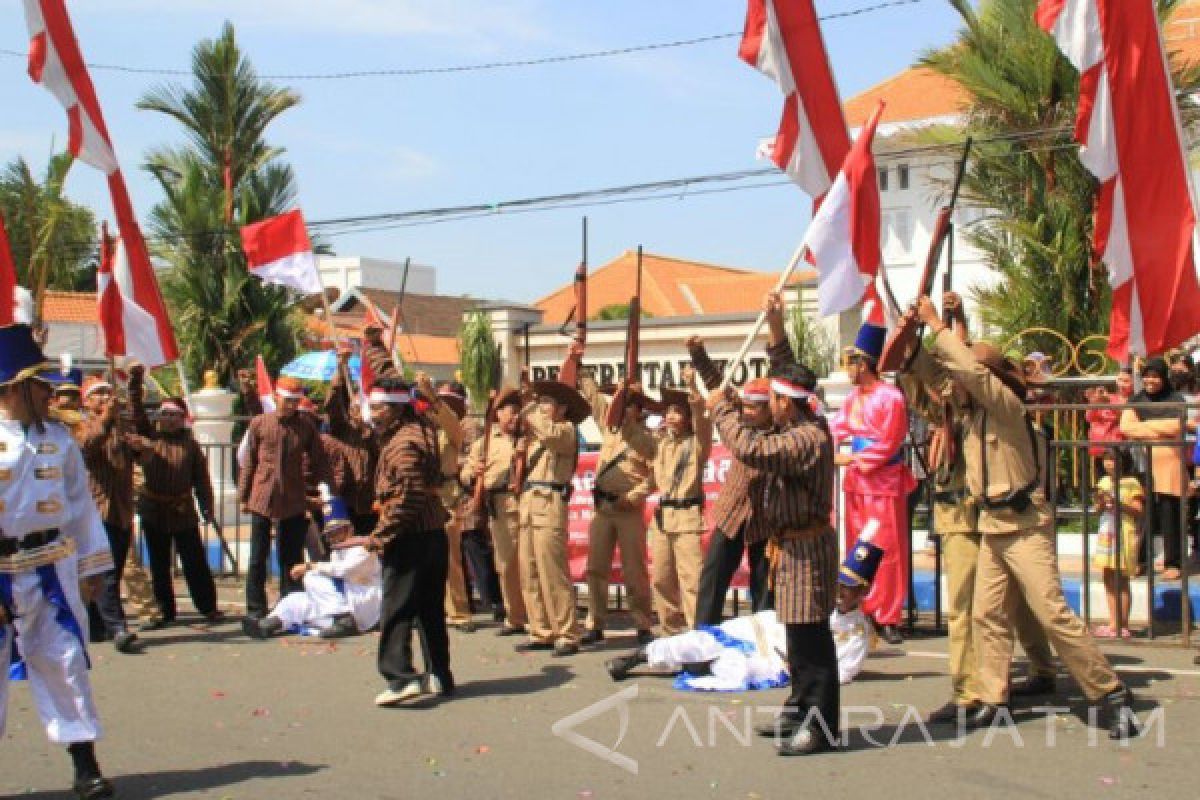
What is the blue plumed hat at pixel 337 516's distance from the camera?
1133 centimetres

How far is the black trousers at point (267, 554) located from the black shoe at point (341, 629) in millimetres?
313

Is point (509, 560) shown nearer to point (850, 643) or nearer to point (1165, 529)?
point (850, 643)

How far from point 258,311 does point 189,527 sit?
15.1 m

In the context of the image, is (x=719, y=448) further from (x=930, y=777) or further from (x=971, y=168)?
(x=971, y=168)

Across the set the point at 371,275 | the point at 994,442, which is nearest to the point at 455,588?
the point at 994,442

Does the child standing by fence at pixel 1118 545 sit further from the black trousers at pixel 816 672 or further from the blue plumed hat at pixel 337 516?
the blue plumed hat at pixel 337 516

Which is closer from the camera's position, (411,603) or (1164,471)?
(411,603)

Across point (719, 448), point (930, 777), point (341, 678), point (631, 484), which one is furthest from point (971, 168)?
point (930, 777)

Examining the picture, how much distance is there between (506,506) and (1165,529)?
14.9 feet

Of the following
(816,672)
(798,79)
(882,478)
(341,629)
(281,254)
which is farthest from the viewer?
(281,254)

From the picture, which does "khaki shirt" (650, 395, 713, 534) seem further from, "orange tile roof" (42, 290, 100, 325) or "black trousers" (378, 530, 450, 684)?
"orange tile roof" (42, 290, 100, 325)

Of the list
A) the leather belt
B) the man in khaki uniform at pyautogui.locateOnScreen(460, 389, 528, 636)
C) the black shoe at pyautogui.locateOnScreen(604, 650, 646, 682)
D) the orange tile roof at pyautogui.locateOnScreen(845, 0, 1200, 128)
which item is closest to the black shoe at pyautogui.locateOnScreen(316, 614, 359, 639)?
the man in khaki uniform at pyautogui.locateOnScreen(460, 389, 528, 636)

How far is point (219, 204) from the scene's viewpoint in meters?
26.0

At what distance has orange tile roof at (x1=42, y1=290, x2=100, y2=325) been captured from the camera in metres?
41.7
